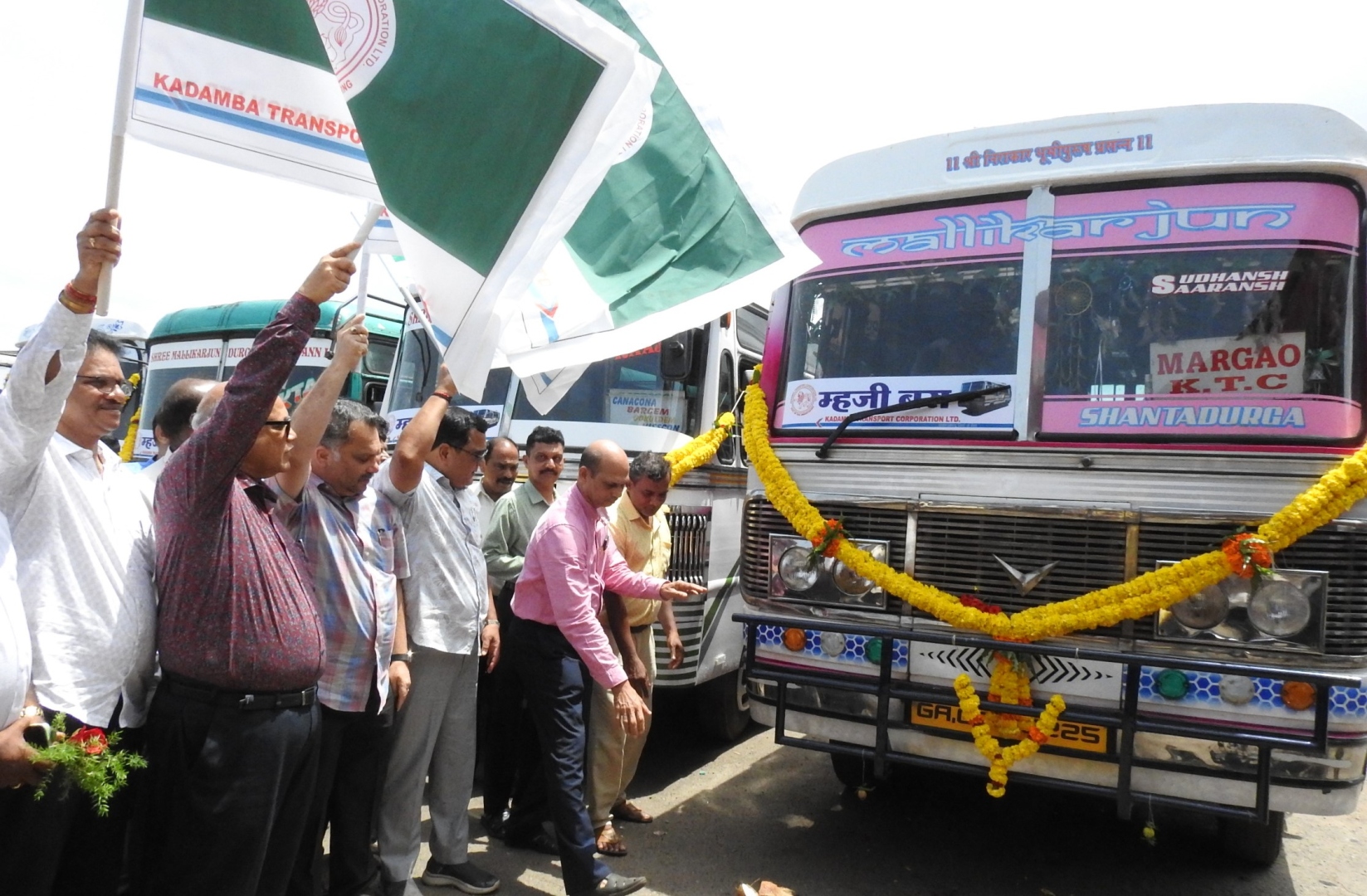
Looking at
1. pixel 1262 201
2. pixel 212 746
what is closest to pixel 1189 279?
pixel 1262 201

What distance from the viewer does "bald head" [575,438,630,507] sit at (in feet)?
12.4

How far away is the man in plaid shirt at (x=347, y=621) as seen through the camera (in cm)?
309

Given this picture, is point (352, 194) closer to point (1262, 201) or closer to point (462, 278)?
point (462, 278)

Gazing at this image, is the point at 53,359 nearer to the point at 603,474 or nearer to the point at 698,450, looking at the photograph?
the point at 603,474

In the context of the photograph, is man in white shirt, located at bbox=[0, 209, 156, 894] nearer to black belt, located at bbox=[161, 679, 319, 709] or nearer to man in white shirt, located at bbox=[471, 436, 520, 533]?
black belt, located at bbox=[161, 679, 319, 709]

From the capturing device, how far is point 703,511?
17.9ft

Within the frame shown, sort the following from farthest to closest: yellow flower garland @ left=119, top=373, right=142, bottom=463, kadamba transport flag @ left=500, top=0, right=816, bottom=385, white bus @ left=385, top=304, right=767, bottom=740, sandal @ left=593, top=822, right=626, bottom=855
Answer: yellow flower garland @ left=119, top=373, right=142, bottom=463, white bus @ left=385, top=304, right=767, bottom=740, sandal @ left=593, top=822, right=626, bottom=855, kadamba transport flag @ left=500, top=0, right=816, bottom=385

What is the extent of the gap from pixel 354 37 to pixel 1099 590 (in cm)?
311

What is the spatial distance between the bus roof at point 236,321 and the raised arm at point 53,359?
7.65 m

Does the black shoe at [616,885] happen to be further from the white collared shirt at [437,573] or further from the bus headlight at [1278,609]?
the bus headlight at [1278,609]

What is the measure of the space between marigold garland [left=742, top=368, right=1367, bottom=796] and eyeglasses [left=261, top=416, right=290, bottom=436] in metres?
2.21

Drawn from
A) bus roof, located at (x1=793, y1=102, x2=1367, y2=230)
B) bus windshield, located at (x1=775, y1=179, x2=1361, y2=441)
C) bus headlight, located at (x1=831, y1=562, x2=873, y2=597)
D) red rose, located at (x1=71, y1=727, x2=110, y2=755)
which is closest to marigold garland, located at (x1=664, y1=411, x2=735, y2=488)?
bus windshield, located at (x1=775, y1=179, x2=1361, y2=441)

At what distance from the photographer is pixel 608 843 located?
4.26 metres

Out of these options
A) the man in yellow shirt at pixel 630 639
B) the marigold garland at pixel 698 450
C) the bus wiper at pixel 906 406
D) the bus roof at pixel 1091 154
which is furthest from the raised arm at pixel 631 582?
the bus roof at pixel 1091 154
